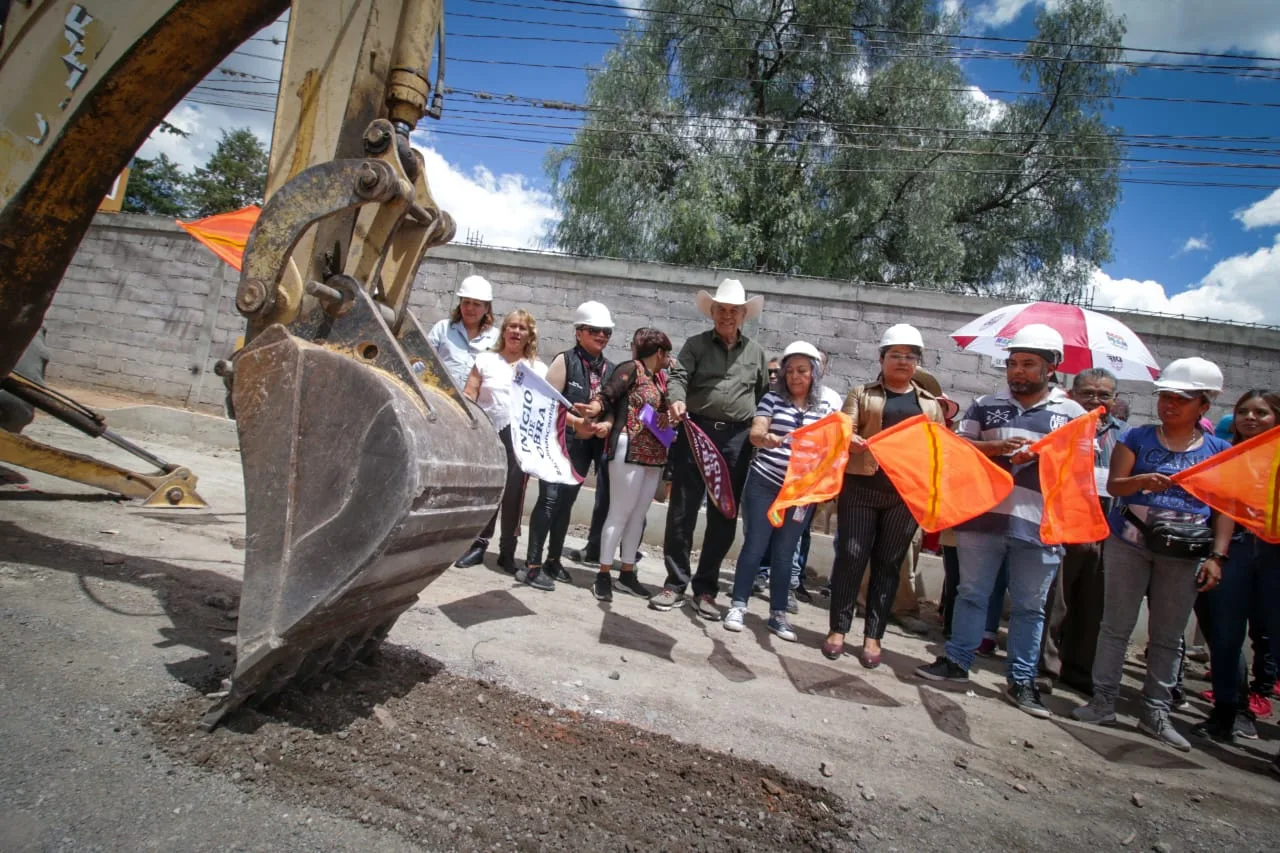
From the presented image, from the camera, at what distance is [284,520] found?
2.09 metres

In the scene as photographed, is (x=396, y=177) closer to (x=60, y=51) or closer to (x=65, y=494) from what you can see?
(x=60, y=51)

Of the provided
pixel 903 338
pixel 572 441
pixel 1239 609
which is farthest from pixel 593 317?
pixel 1239 609

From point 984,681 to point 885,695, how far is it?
1.13 meters

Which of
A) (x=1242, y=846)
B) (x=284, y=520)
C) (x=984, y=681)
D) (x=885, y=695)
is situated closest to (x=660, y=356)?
(x=885, y=695)

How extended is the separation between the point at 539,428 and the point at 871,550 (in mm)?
2323

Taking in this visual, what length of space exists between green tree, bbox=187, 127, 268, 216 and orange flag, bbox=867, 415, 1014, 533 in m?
42.8

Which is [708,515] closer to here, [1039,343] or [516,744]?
[1039,343]

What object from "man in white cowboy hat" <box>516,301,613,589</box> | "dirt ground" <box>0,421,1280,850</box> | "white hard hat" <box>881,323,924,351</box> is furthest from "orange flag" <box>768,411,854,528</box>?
"man in white cowboy hat" <box>516,301,613,589</box>

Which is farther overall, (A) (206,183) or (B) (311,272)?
(A) (206,183)

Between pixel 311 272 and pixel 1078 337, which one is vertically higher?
pixel 1078 337

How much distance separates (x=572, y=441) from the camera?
5.56 meters

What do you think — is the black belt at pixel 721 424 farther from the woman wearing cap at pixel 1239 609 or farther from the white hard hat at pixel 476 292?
the woman wearing cap at pixel 1239 609

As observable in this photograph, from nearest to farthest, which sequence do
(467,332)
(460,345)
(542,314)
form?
1. (460,345)
2. (467,332)
3. (542,314)

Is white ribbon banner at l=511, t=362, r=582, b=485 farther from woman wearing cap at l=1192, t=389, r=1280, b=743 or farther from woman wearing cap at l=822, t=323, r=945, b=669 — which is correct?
woman wearing cap at l=1192, t=389, r=1280, b=743
